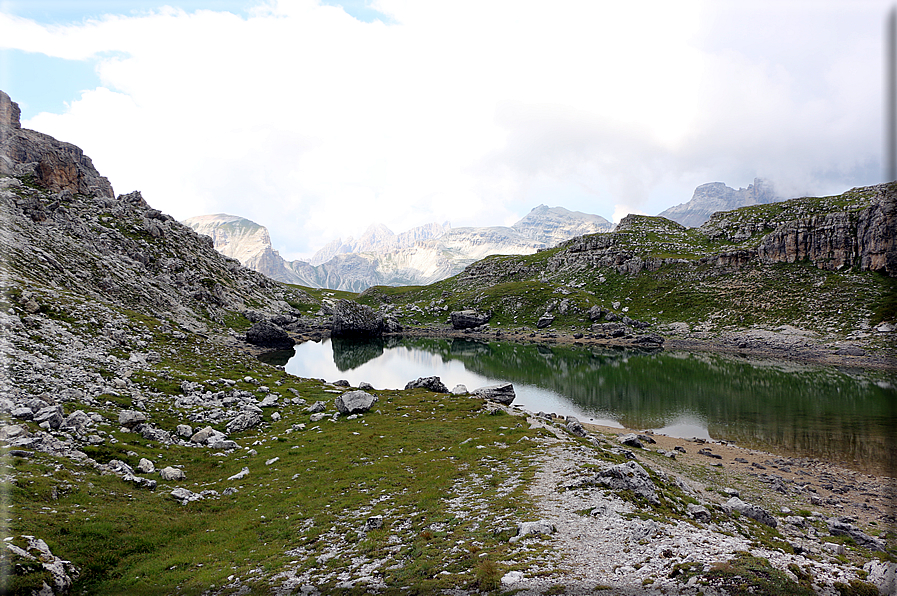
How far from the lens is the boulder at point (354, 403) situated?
136 ft

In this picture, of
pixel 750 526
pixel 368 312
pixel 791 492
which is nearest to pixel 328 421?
pixel 750 526

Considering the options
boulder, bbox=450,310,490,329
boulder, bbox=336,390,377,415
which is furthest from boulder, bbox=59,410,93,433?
boulder, bbox=450,310,490,329

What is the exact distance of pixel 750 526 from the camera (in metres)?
19.1

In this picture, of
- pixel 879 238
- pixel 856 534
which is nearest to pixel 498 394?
pixel 856 534

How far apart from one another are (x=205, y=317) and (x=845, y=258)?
213737mm

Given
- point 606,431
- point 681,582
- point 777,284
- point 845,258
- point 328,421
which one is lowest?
point 606,431

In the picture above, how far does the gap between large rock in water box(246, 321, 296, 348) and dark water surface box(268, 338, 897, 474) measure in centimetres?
900

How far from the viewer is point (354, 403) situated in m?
42.2

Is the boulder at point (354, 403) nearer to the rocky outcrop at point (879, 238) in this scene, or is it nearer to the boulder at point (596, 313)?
the boulder at point (596, 313)

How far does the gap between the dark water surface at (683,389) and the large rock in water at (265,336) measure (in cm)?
900

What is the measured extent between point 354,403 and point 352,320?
125m

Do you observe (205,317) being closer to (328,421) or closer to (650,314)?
(328,421)

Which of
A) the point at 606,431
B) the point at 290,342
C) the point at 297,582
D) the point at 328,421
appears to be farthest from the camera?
the point at 290,342

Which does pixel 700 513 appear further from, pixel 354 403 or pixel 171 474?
pixel 354 403
